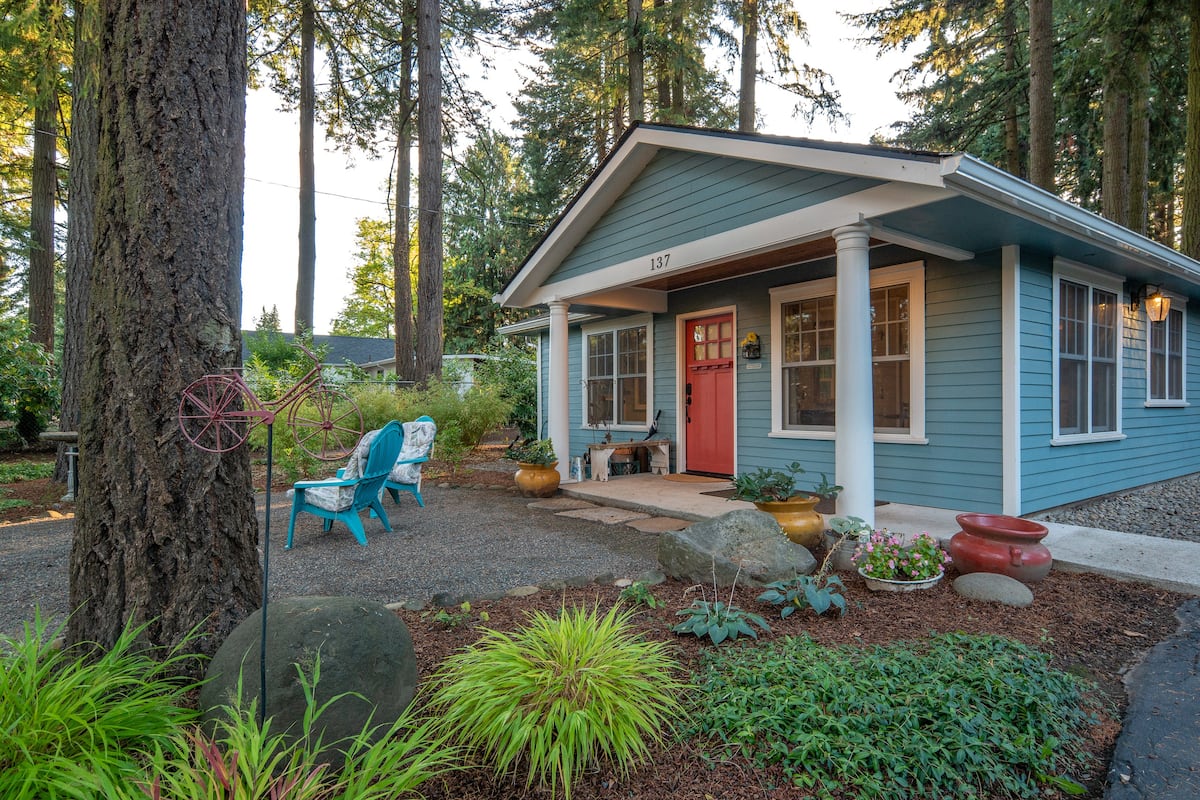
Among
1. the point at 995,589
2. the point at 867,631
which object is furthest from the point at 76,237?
the point at 995,589

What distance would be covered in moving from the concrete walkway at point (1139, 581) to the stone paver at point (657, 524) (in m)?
0.08

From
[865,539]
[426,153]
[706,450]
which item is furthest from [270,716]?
[426,153]

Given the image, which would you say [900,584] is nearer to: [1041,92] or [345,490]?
[345,490]

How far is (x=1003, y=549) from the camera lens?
138 inches

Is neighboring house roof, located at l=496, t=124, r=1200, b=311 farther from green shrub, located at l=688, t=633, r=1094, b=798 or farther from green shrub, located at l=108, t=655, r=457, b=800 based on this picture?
green shrub, located at l=108, t=655, r=457, b=800

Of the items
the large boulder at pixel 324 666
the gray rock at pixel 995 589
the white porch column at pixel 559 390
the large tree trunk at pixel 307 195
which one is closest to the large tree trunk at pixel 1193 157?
the gray rock at pixel 995 589

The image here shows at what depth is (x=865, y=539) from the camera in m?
3.81

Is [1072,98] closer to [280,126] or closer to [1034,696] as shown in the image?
[1034,696]

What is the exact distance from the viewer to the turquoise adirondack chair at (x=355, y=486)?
457cm

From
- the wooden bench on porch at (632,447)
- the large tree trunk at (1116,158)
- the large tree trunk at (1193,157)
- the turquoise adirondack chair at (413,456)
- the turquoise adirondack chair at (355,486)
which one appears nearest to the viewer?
the turquoise adirondack chair at (355,486)

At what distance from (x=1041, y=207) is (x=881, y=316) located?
1.87 m

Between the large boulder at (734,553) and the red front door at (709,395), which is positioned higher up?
the red front door at (709,395)

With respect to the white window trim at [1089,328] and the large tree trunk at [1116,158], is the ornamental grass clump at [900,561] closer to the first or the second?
the white window trim at [1089,328]

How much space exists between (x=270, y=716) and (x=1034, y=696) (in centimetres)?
254
